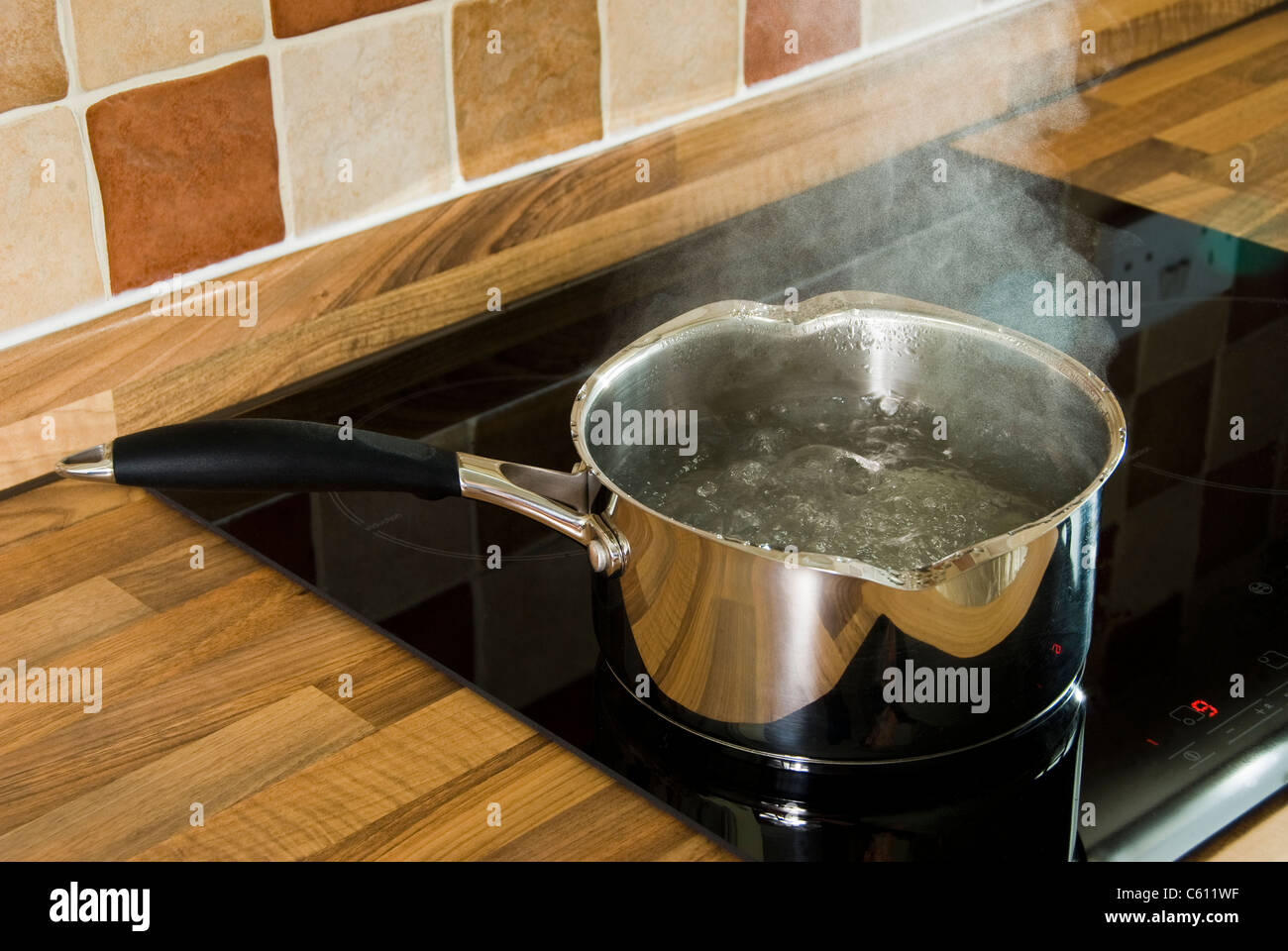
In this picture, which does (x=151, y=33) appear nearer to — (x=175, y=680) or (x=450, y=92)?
(x=450, y=92)

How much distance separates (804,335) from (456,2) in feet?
1.04

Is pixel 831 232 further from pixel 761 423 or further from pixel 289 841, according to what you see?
pixel 289 841

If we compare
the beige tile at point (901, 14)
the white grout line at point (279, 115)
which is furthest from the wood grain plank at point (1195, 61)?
the white grout line at point (279, 115)

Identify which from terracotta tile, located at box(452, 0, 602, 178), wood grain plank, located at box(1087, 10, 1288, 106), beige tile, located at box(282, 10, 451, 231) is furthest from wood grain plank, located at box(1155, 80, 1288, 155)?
beige tile, located at box(282, 10, 451, 231)

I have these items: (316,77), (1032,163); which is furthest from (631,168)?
(1032,163)

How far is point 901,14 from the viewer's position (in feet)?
3.85

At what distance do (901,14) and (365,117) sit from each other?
1.61 feet

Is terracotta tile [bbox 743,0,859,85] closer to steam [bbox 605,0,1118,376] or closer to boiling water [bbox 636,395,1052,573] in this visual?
steam [bbox 605,0,1118,376]

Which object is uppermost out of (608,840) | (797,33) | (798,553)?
(797,33)

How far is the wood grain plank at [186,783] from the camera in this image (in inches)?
23.3

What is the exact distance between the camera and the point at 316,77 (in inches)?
33.8

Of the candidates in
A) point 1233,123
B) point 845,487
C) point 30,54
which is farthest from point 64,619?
point 1233,123

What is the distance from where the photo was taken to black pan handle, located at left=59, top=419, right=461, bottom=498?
0.64 meters

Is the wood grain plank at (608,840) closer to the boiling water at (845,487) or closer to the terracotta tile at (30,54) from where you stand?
the boiling water at (845,487)
